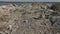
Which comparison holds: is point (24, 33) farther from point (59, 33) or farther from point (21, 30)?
point (59, 33)

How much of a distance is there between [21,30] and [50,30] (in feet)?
2.14

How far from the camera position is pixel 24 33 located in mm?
3553

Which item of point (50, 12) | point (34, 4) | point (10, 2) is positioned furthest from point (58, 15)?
point (10, 2)

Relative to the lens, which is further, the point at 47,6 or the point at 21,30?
the point at 47,6

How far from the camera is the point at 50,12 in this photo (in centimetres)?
443

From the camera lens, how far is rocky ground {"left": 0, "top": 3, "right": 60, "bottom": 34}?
12.0ft

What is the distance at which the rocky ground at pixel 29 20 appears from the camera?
3.66 m

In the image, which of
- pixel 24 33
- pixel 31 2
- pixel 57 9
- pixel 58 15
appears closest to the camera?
pixel 24 33

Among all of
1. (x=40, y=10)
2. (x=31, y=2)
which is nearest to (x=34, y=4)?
(x=31, y=2)

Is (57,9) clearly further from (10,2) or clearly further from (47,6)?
(10,2)

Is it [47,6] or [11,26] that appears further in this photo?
[47,6]

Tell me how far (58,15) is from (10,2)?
1.62 meters

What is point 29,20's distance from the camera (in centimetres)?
396

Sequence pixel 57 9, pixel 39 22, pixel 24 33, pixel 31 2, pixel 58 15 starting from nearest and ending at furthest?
pixel 24 33 → pixel 39 22 → pixel 58 15 → pixel 57 9 → pixel 31 2
